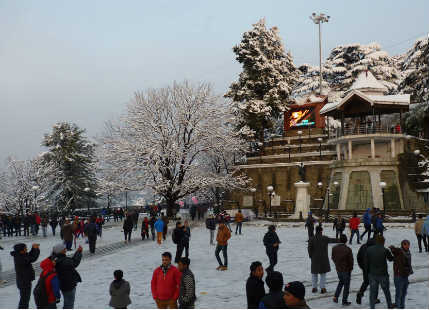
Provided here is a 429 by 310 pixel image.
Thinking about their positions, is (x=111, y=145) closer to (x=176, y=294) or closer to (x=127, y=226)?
(x=127, y=226)

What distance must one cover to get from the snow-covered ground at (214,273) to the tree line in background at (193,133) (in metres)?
14.3

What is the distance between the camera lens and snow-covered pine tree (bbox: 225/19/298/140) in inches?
1864

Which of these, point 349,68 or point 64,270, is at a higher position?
point 349,68

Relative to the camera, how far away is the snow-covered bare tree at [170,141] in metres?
35.6

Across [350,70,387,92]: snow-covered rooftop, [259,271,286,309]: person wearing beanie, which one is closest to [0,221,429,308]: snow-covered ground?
[259,271,286,309]: person wearing beanie

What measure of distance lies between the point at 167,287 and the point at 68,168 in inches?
1830

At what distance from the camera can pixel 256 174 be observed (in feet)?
147

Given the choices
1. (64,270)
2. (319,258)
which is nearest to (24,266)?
(64,270)

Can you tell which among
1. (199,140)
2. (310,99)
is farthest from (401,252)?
(310,99)

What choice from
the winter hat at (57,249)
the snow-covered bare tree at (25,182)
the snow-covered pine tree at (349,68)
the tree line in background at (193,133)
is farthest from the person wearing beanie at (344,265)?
the snow-covered pine tree at (349,68)

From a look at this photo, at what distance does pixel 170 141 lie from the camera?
3616 cm

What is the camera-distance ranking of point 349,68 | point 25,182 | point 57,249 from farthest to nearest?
point 349,68, point 25,182, point 57,249

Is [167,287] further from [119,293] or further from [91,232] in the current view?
[91,232]

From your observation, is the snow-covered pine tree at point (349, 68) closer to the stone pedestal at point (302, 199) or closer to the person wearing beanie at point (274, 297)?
the stone pedestal at point (302, 199)
